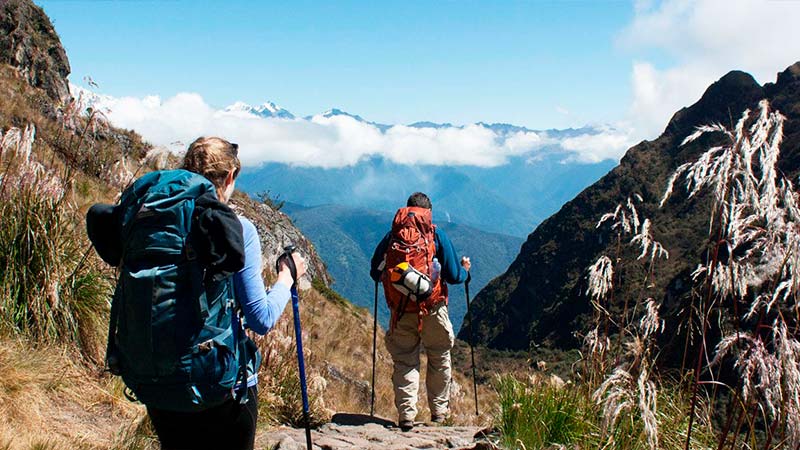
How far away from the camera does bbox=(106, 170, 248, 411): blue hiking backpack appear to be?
2680 millimetres

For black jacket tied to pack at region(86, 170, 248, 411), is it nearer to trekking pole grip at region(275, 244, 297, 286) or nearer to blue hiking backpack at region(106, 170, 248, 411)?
blue hiking backpack at region(106, 170, 248, 411)

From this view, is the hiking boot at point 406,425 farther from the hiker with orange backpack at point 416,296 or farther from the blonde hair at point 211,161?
the blonde hair at point 211,161

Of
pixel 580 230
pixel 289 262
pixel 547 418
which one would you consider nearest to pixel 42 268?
pixel 289 262

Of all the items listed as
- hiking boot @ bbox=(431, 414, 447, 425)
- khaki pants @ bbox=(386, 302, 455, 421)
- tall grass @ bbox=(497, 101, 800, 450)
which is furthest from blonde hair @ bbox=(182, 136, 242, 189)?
hiking boot @ bbox=(431, 414, 447, 425)

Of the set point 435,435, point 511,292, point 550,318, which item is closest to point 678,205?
point 550,318

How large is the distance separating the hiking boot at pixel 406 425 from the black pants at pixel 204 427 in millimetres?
3777

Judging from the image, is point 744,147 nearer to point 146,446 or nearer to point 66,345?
point 146,446

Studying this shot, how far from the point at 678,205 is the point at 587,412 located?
87934mm

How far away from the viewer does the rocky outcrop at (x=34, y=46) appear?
23.9 m

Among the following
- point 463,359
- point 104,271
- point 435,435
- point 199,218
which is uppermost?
point 199,218

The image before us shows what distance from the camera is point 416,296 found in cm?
644

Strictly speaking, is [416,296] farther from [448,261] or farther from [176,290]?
[176,290]

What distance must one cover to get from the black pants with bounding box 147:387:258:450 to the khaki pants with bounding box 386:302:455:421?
3819 mm

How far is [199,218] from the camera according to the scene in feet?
8.96
